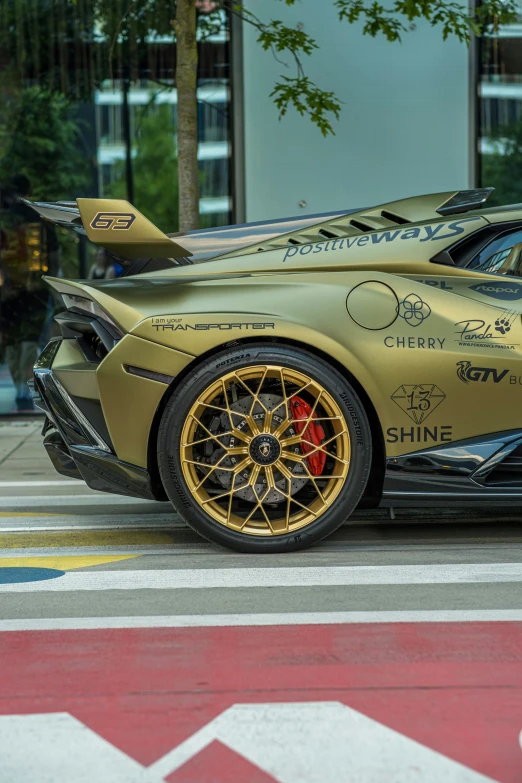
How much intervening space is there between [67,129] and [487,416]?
716 cm

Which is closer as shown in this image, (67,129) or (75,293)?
(75,293)

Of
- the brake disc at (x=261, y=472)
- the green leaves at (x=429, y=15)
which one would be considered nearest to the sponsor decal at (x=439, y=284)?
the brake disc at (x=261, y=472)

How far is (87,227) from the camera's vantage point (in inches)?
189

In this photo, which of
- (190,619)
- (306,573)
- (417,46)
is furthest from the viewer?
(417,46)

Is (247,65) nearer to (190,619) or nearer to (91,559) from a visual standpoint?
(91,559)

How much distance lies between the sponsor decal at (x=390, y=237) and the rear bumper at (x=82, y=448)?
3.73ft

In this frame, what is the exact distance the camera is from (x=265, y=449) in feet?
15.1

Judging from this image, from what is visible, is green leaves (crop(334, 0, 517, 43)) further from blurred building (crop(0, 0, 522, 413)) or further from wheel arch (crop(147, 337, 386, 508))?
wheel arch (crop(147, 337, 386, 508))

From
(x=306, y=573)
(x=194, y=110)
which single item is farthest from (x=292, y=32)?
(x=306, y=573)

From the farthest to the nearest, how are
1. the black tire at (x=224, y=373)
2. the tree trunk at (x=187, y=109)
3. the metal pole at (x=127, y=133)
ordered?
the metal pole at (x=127, y=133) < the tree trunk at (x=187, y=109) < the black tire at (x=224, y=373)

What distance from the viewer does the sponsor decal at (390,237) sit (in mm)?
4777

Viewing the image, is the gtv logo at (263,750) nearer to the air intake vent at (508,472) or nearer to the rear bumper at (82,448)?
the rear bumper at (82,448)

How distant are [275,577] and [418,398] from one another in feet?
3.18

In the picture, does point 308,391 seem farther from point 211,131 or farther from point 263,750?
point 211,131
